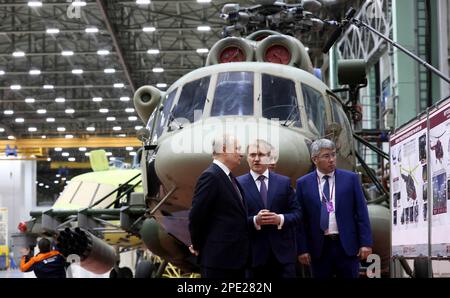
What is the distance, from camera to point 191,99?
944 cm

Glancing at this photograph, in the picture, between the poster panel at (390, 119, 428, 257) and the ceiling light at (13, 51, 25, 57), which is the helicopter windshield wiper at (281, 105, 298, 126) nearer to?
the poster panel at (390, 119, 428, 257)

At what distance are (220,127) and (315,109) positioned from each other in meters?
1.74

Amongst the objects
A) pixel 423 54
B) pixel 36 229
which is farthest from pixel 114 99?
pixel 36 229

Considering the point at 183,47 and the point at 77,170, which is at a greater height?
the point at 183,47

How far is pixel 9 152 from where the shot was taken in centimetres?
1711

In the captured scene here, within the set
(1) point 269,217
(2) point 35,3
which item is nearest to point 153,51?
(2) point 35,3

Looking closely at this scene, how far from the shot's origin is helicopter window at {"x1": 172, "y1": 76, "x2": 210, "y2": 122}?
9.23m

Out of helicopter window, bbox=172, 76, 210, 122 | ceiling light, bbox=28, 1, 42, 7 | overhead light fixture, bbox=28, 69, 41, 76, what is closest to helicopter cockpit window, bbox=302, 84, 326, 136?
helicopter window, bbox=172, 76, 210, 122

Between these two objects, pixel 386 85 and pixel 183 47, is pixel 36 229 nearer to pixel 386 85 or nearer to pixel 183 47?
pixel 386 85

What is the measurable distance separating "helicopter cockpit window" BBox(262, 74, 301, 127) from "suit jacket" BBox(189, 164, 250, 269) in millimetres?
3400

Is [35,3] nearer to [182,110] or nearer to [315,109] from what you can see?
[182,110]

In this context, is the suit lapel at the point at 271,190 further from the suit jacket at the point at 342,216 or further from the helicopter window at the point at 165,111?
the helicopter window at the point at 165,111
